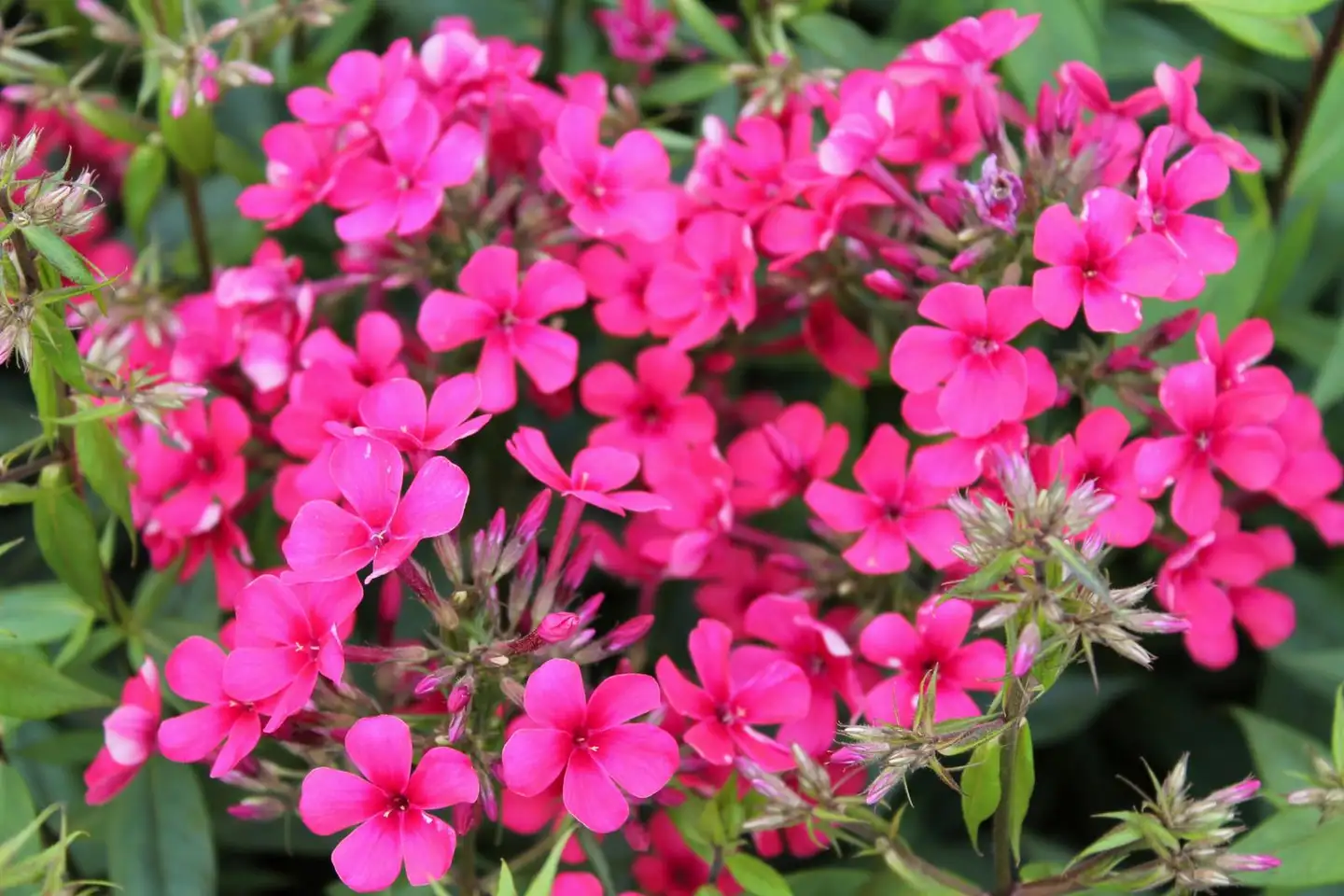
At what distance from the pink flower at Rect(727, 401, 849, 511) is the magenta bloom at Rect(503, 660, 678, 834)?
43cm

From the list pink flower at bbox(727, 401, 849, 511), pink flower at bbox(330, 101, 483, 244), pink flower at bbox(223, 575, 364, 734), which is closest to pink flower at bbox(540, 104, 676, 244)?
pink flower at bbox(330, 101, 483, 244)

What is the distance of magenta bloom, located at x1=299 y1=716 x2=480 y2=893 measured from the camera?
3.50ft

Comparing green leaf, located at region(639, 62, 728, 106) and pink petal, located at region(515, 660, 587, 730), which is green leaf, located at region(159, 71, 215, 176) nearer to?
green leaf, located at region(639, 62, 728, 106)

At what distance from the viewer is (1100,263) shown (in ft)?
4.27

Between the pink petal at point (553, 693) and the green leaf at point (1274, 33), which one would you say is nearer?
the pink petal at point (553, 693)

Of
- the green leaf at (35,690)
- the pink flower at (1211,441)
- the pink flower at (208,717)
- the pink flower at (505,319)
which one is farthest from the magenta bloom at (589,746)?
the pink flower at (1211,441)

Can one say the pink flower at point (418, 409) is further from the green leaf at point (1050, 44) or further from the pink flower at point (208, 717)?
the green leaf at point (1050, 44)

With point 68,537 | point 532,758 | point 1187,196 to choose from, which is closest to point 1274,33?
point 1187,196

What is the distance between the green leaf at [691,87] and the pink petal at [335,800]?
45.9 inches

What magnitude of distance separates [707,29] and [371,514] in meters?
1.00

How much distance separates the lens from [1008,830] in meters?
1.13

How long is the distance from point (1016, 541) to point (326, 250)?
1.46 meters

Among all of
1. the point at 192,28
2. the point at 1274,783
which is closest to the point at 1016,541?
the point at 1274,783

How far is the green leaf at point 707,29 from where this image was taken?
174cm
